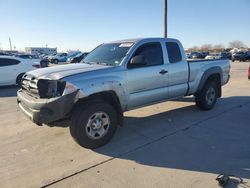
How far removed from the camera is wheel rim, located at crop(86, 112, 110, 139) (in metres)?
4.36

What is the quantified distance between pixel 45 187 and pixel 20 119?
3.55 meters

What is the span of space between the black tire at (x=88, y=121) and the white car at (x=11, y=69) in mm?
9096

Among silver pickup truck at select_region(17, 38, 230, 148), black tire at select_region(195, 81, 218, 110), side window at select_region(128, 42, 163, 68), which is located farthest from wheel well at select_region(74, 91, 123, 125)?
black tire at select_region(195, 81, 218, 110)

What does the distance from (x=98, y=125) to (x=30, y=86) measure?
142 centimetres

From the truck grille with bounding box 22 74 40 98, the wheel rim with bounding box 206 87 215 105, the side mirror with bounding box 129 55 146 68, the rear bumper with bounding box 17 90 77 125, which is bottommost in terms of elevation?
the wheel rim with bounding box 206 87 215 105

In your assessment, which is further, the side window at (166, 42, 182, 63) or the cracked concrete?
the side window at (166, 42, 182, 63)

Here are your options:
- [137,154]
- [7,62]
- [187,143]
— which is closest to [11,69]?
[7,62]

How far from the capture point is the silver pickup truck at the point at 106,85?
4121mm

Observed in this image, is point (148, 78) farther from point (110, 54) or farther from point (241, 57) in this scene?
point (241, 57)

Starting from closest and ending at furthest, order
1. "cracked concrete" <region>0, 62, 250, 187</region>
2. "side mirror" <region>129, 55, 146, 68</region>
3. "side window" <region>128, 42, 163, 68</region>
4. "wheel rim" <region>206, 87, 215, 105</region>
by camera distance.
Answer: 1. "cracked concrete" <region>0, 62, 250, 187</region>
2. "side mirror" <region>129, 55, 146, 68</region>
3. "side window" <region>128, 42, 163, 68</region>
4. "wheel rim" <region>206, 87, 215, 105</region>

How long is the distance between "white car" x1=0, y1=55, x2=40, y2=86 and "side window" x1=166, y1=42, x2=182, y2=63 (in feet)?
28.6

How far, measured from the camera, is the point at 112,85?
458 cm

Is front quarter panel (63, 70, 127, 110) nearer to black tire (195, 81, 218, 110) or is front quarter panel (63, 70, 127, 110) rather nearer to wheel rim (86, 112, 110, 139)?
wheel rim (86, 112, 110, 139)

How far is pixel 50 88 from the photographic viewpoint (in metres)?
4.18
